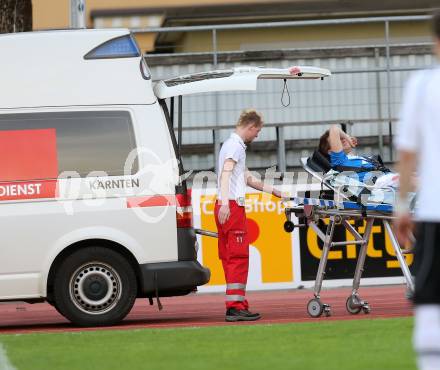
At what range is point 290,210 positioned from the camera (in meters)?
13.5

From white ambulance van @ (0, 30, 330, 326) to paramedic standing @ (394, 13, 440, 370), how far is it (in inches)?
244

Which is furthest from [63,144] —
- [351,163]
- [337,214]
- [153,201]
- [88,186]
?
[351,163]

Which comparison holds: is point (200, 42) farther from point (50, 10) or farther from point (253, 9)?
point (50, 10)

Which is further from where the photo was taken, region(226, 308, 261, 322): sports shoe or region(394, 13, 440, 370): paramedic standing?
region(226, 308, 261, 322): sports shoe

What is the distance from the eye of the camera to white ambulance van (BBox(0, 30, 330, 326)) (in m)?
13.0

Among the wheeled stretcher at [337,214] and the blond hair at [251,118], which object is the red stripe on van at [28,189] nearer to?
the blond hair at [251,118]

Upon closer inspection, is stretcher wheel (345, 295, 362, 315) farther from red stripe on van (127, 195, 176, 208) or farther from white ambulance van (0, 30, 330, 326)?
red stripe on van (127, 195, 176, 208)

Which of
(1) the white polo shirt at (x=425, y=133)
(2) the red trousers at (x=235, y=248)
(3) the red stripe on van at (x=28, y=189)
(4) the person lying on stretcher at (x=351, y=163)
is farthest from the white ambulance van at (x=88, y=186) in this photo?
(1) the white polo shirt at (x=425, y=133)

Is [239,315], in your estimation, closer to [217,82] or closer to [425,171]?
[217,82]

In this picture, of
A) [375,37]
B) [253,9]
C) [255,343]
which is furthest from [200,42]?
[255,343]

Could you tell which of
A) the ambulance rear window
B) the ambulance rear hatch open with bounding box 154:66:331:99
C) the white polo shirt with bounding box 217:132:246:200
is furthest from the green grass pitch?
the ambulance rear hatch open with bounding box 154:66:331:99

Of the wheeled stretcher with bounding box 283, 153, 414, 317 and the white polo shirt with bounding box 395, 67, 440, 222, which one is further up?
the white polo shirt with bounding box 395, 67, 440, 222

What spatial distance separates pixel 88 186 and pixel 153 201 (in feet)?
2.02

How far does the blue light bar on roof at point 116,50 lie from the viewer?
43.7 feet
